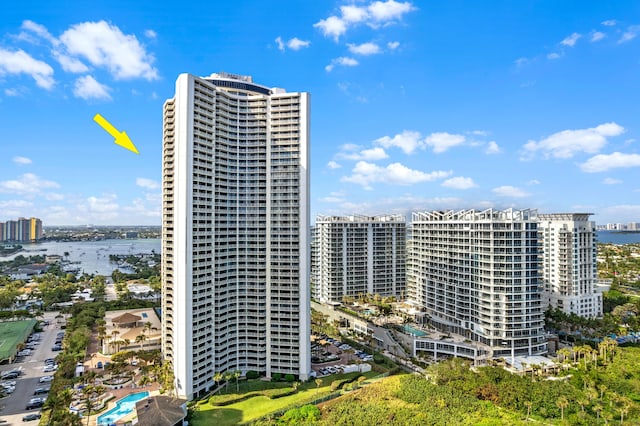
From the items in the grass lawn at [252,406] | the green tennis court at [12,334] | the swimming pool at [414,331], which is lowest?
the grass lawn at [252,406]

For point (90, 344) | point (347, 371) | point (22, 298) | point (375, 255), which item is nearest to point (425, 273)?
point (375, 255)

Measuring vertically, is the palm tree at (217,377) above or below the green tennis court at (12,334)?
above

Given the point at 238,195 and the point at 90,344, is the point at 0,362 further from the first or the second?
the point at 238,195

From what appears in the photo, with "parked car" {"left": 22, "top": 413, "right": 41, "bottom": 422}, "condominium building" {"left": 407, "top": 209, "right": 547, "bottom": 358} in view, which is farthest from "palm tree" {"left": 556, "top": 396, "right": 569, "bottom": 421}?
"parked car" {"left": 22, "top": 413, "right": 41, "bottom": 422}

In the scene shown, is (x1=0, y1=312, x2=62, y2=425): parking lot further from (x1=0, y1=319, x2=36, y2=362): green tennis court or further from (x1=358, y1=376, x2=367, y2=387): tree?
(x1=358, y1=376, x2=367, y2=387): tree

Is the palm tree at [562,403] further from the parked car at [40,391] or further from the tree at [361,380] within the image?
the parked car at [40,391]

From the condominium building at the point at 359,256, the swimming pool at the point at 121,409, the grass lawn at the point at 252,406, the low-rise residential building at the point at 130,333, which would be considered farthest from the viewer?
the condominium building at the point at 359,256

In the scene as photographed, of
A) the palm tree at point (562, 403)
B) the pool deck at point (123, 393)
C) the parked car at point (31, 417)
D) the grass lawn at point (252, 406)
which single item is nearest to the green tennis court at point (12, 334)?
the parked car at point (31, 417)
